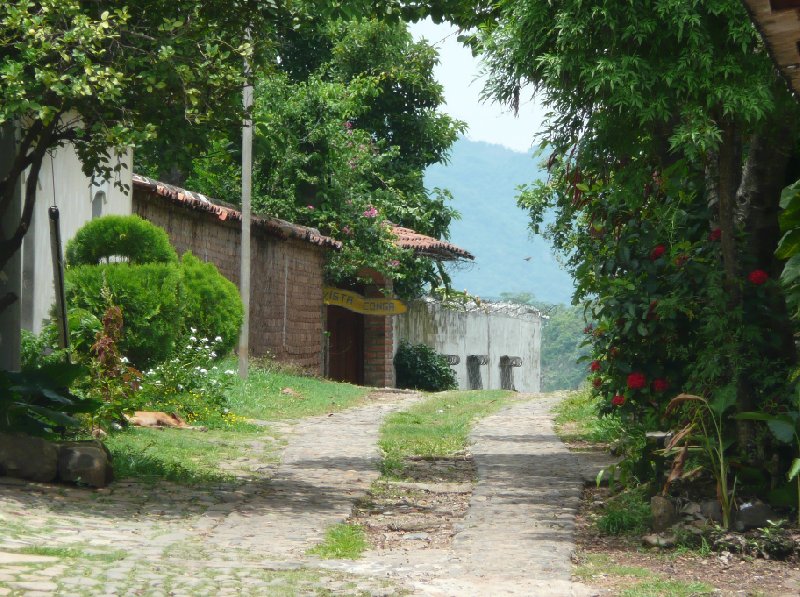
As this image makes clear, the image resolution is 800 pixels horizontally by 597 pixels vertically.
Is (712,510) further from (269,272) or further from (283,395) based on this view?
(269,272)

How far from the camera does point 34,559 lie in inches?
206

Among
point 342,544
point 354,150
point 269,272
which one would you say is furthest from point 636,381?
point 354,150

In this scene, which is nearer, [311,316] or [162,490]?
[162,490]

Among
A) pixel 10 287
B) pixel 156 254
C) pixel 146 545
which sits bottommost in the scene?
pixel 146 545

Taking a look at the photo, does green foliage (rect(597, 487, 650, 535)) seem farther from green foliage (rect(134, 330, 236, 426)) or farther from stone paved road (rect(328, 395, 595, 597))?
green foliage (rect(134, 330, 236, 426))

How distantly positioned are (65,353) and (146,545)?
3.48 meters

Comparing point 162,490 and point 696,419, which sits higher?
point 696,419

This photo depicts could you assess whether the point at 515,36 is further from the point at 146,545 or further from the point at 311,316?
the point at 311,316

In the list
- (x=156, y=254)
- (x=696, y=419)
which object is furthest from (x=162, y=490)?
Result: (x=156, y=254)

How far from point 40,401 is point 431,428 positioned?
5198mm

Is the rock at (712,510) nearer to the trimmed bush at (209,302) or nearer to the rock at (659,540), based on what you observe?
the rock at (659,540)

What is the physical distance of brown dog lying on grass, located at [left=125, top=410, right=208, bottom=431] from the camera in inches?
425

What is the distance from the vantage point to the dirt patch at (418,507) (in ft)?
21.6

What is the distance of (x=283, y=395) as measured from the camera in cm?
1551
